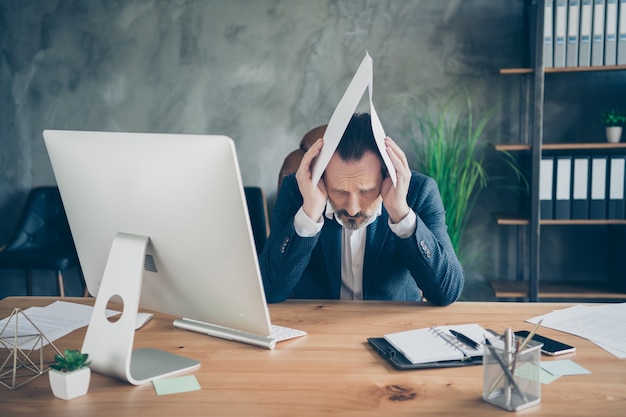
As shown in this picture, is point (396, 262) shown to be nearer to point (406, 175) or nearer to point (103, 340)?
point (406, 175)

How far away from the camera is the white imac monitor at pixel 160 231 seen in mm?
1113

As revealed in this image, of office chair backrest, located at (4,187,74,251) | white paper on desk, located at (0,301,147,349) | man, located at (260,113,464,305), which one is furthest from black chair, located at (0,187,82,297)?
man, located at (260,113,464,305)

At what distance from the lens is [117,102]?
12.3 ft

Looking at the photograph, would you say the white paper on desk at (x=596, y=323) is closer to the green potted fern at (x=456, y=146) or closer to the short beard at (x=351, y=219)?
the short beard at (x=351, y=219)

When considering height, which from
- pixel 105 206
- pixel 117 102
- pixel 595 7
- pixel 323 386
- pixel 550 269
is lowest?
pixel 550 269

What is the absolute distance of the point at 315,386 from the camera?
1.14 meters

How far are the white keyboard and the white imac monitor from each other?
157 mm

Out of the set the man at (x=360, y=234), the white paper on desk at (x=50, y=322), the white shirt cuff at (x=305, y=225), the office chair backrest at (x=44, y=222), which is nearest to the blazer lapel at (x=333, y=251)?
the man at (x=360, y=234)

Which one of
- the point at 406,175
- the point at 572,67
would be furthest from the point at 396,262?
the point at 572,67

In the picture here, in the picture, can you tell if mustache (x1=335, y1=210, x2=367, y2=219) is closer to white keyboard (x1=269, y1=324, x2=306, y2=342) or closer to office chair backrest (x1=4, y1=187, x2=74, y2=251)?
white keyboard (x1=269, y1=324, x2=306, y2=342)

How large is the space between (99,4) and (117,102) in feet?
1.86

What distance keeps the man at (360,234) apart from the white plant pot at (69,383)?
67 centimetres

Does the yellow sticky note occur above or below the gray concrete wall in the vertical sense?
below

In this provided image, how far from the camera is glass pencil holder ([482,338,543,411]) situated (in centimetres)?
104
